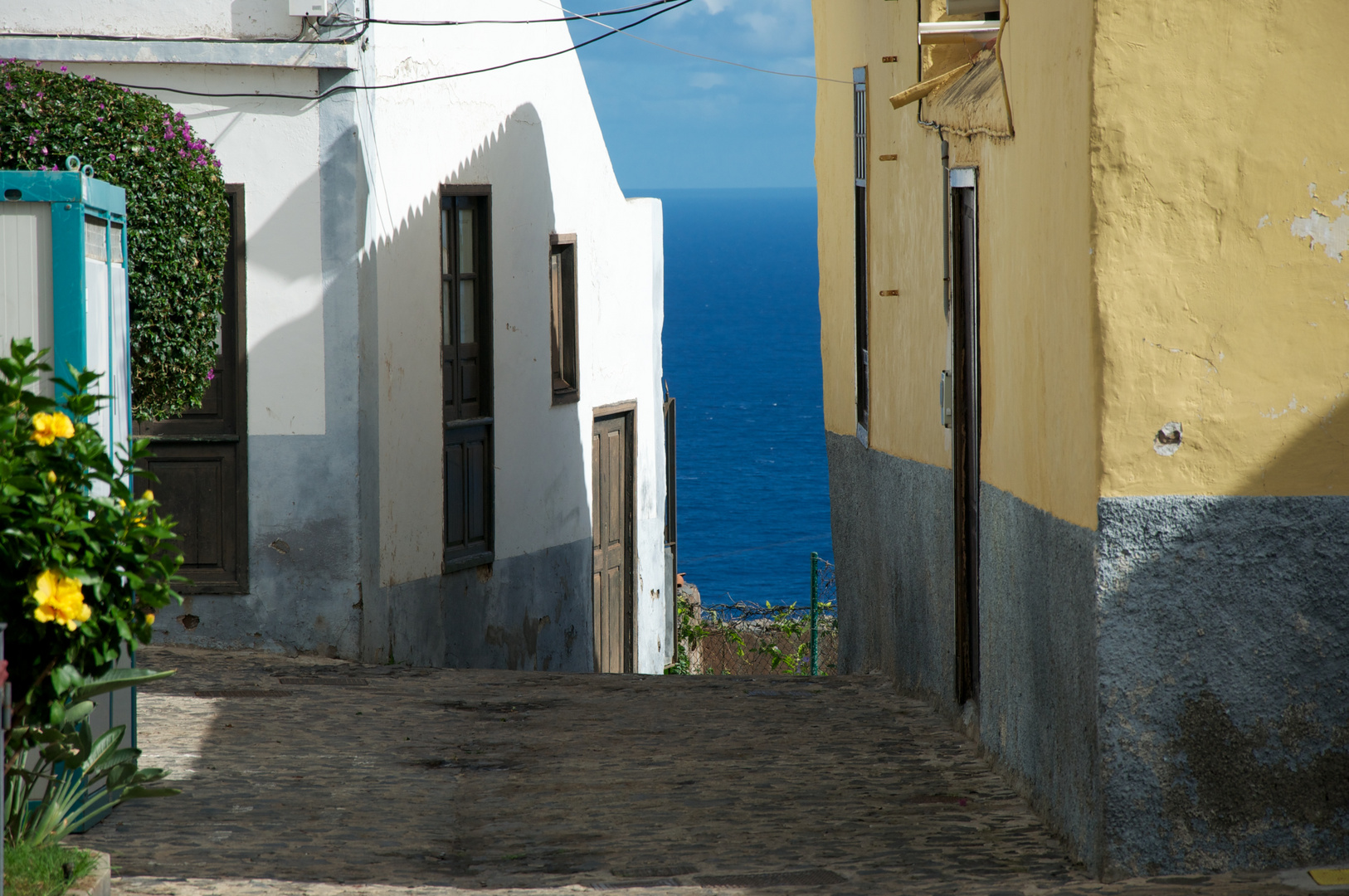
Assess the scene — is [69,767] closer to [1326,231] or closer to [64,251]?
[64,251]

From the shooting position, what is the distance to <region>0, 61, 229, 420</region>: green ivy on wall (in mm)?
8109

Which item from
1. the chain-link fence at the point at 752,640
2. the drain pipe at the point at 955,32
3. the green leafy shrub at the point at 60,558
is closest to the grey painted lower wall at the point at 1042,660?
the drain pipe at the point at 955,32

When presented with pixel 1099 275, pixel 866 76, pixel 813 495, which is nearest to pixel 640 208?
pixel 866 76

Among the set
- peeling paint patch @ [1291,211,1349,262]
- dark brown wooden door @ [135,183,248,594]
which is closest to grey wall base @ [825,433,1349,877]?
peeling paint patch @ [1291,211,1349,262]

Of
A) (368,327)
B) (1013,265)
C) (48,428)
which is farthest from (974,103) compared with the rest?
(368,327)

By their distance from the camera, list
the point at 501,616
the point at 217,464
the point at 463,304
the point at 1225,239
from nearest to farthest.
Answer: the point at 1225,239 < the point at 217,464 < the point at 463,304 < the point at 501,616

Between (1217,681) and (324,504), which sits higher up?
(324,504)

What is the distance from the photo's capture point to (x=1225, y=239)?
4543 mm

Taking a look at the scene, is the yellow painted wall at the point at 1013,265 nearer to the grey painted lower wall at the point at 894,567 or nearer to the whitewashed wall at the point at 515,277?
the grey painted lower wall at the point at 894,567

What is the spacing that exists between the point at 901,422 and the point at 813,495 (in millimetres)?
49184

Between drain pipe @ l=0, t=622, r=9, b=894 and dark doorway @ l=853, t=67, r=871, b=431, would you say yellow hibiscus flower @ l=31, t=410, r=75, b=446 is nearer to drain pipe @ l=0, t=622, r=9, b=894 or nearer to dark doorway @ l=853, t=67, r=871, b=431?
drain pipe @ l=0, t=622, r=9, b=894

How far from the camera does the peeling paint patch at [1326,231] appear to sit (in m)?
4.54

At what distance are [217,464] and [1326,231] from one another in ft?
25.0

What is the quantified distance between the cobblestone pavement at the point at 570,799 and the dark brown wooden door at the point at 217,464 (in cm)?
131
